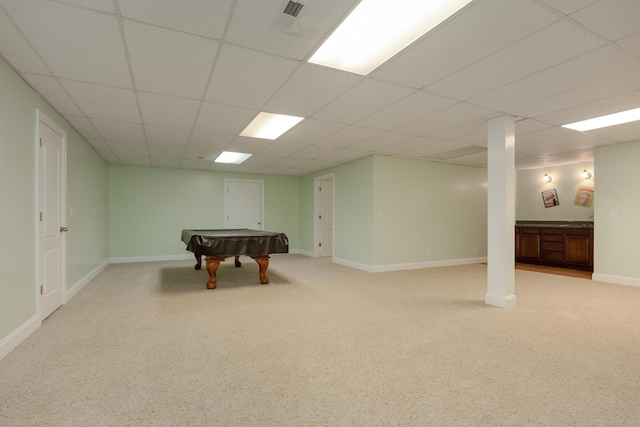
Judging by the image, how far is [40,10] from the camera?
70.7 inches

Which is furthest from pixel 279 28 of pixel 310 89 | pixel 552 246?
pixel 552 246

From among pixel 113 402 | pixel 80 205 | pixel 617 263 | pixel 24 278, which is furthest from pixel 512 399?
pixel 80 205

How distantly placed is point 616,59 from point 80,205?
19.9ft

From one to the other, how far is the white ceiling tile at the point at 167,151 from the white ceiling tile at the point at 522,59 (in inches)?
170

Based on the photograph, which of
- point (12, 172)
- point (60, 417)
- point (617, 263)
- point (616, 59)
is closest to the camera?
point (60, 417)

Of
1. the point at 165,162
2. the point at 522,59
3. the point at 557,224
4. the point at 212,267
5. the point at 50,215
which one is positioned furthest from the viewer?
the point at 557,224

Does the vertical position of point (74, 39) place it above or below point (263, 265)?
above

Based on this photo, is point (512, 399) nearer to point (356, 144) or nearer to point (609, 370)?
point (609, 370)

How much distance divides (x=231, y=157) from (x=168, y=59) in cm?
411

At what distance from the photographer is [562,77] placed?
2.61 m

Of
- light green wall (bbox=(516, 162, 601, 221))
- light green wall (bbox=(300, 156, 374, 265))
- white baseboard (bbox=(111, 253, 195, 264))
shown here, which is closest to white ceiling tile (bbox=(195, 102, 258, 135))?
light green wall (bbox=(300, 156, 374, 265))

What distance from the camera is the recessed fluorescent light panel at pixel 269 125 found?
3948 millimetres

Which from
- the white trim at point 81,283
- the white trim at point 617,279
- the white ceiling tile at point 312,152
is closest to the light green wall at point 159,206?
the white trim at point 81,283

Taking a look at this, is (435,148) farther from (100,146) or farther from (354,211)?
(100,146)
